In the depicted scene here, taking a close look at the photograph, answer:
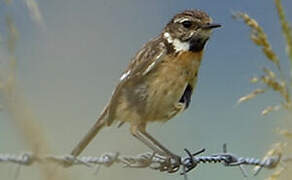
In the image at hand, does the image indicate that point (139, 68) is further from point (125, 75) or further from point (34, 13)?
point (34, 13)

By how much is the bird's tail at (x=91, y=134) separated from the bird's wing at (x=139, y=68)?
0.06m

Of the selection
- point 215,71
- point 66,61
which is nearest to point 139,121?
point 66,61

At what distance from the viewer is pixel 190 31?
17.6 feet

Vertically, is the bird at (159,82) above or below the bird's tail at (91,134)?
above

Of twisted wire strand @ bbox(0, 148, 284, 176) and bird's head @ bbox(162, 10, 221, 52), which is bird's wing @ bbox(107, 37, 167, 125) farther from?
twisted wire strand @ bbox(0, 148, 284, 176)

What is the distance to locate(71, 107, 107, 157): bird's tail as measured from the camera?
16.2ft

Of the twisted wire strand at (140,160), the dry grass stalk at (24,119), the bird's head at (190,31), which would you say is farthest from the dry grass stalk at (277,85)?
the bird's head at (190,31)

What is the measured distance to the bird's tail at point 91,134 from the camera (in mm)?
4929

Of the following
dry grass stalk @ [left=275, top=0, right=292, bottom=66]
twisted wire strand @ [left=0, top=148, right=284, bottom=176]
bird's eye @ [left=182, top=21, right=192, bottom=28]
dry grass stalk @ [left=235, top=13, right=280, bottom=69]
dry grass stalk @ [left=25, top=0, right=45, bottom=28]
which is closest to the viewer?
dry grass stalk @ [left=25, top=0, right=45, bottom=28]

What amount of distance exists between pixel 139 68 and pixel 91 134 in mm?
501

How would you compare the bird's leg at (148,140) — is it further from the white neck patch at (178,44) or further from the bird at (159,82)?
the white neck patch at (178,44)

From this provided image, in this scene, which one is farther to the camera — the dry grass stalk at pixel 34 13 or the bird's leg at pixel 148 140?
the bird's leg at pixel 148 140

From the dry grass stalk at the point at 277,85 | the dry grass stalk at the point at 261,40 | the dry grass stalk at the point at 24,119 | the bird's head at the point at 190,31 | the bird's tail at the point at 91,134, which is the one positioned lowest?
the bird's tail at the point at 91,134

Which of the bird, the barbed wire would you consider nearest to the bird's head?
the bird
